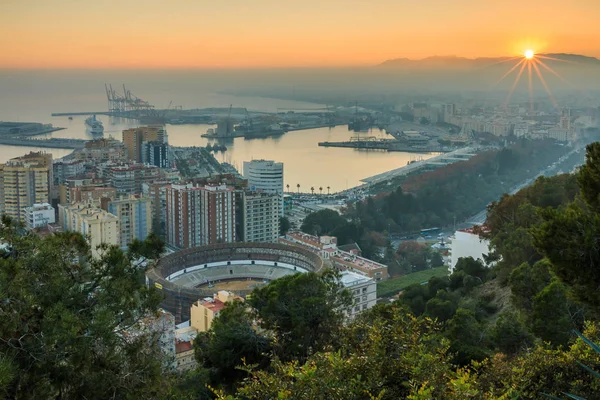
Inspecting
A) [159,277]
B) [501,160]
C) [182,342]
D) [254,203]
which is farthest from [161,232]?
[501,160]

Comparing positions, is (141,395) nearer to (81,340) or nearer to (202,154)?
(81,340)

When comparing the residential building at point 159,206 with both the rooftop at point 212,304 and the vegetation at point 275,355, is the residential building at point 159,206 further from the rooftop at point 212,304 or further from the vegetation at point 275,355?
the vegetation at point 275,355

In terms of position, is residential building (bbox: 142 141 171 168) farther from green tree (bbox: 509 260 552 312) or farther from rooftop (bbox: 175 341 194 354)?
green tree (bbox: 509 260 552 312)

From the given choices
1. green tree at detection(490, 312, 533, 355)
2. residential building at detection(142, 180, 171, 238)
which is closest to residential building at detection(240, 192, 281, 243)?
residential building at detection(142, 180, 171, 238)

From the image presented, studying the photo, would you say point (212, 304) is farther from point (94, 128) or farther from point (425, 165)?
point (94, 128)

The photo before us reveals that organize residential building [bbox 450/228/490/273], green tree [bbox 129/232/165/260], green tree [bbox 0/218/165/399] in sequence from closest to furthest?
green tree [bbox 0/218/165/399]
green tree [bbox 129/232/165/260]
residential building [bbox 450/228/490/273]
